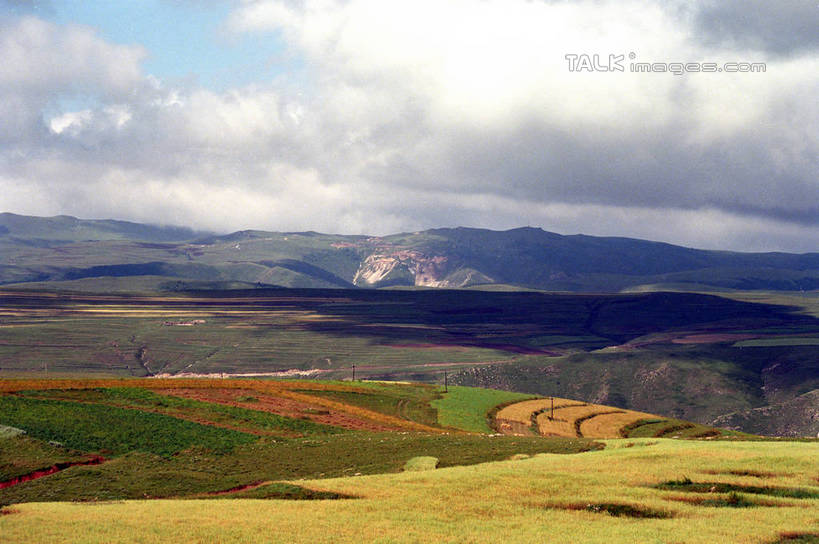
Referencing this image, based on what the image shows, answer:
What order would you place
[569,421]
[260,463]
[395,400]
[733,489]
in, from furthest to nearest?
[395,400] < [569,421] < [260,463] < [733,489]

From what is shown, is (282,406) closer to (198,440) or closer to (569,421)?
(198,440)

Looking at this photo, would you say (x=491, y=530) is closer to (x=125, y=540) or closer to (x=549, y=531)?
(x=549, y=531)

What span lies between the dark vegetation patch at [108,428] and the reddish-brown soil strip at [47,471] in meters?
3.27

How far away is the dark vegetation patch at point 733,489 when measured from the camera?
43.2m

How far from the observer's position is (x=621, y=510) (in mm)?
40906

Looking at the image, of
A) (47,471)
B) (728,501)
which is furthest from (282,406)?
(728,501)

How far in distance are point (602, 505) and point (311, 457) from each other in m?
36.7

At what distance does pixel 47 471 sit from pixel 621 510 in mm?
50657

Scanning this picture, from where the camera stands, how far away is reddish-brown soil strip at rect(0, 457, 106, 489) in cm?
6073

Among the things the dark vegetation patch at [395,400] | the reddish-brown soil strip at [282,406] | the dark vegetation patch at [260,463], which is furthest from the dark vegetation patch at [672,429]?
the reddish-brown soil strip at [282,406]

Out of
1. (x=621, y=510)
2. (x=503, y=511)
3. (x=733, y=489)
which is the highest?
(x=733, y=489)

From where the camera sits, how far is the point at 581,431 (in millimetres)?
113062

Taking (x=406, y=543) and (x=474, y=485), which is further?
(x=474, y=485)

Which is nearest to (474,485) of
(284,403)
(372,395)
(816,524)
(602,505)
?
(602,505)
